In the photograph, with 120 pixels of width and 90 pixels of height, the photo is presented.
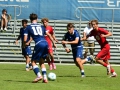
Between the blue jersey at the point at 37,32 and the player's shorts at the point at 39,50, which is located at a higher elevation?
the blue jersey at the point at 37,32

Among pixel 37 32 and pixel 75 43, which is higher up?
pixel 37 32

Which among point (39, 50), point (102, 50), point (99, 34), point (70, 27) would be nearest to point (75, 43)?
point (70, 27)

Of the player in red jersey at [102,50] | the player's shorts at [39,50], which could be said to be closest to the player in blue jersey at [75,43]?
the player in red jersey at [102,50]

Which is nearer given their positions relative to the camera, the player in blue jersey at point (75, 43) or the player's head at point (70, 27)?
the player's head at point (70, 27)

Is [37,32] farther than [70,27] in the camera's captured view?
No

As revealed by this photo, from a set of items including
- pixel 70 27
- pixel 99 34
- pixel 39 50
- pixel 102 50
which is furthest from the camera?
pixel 102 50

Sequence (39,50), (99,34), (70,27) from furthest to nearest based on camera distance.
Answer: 1. (99,34)
2. (70,27)
3. (39,50)

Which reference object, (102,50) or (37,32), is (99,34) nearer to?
(102,50)

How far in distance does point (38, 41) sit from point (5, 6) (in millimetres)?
15157

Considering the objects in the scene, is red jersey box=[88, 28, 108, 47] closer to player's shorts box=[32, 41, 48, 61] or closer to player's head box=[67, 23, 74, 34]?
player's head box=[67, 23, 74, 34]

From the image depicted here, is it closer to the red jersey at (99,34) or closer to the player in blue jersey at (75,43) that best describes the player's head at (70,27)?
the player in blue jersey at (75,43)

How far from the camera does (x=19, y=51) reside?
2984 centimetres

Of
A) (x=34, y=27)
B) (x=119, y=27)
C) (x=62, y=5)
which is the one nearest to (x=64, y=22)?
(x=62, y=5)

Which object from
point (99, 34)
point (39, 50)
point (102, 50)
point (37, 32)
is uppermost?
point (37, 32)
